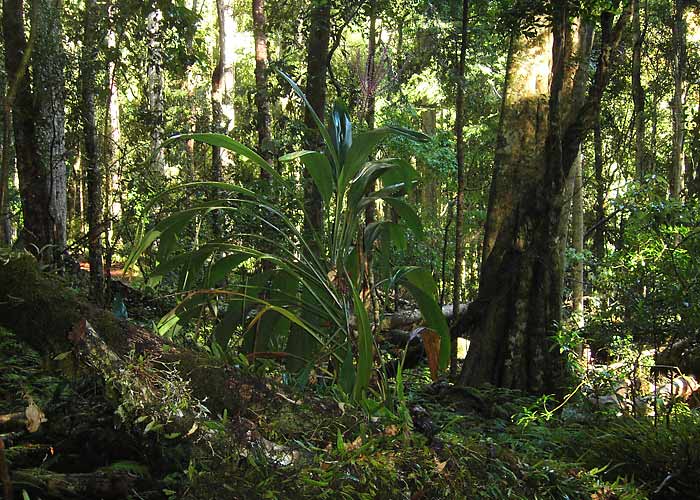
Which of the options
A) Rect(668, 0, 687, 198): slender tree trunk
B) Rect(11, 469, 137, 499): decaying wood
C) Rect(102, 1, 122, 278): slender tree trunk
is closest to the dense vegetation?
Rect(11, 469, 137, 499): decaying wood

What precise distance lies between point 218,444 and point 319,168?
5.26ft

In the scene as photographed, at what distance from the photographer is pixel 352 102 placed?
29.3 feet

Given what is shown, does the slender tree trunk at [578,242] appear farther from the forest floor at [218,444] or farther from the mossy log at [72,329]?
the mossy log at [72,329]

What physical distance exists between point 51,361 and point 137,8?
5552mm

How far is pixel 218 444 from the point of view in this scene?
4.23ft

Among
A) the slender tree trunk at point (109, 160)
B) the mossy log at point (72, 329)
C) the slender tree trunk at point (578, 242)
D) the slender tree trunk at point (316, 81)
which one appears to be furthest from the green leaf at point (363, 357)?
the slender tree trunk at point (578, 242)

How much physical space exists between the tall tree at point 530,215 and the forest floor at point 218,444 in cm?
351

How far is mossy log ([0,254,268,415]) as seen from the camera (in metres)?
1.33

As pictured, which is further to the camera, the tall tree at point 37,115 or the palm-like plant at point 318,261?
the tall tree at point 37,115

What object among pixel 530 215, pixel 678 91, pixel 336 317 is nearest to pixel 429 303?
pixel 336 317

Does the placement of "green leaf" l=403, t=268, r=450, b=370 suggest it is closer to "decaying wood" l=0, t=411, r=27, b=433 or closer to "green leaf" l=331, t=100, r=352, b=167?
"green leaf" l=331, t=100, r=352, b=167

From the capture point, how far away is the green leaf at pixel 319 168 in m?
2.60

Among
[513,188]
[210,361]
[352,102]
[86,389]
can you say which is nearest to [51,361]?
[86,389]

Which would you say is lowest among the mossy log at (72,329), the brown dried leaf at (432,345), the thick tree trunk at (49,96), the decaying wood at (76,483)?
the brown dried leaf at (432,345)
